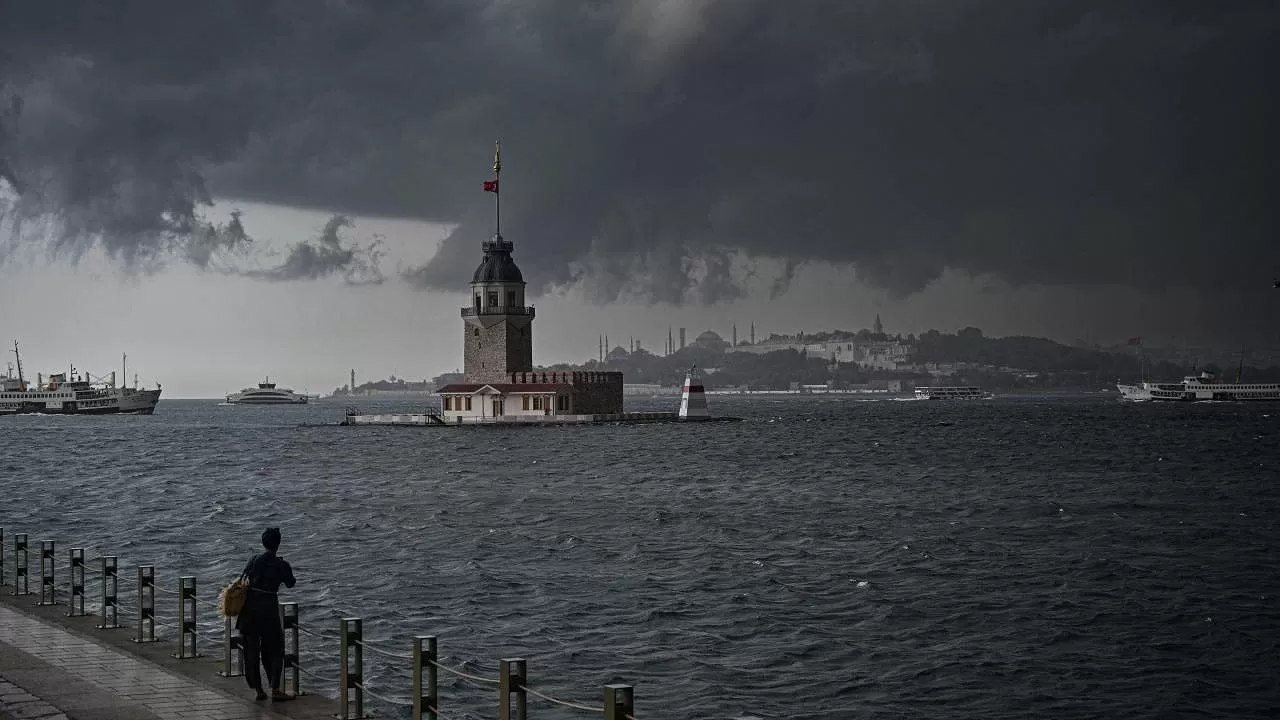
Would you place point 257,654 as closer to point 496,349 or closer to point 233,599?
point 233,599

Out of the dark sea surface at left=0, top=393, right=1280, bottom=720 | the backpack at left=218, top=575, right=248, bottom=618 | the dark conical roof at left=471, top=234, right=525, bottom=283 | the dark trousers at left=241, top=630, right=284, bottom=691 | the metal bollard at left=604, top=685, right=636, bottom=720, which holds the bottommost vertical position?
the dark sea surface at left=0, top=393, right=1280, bottom=720

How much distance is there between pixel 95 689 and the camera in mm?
14656

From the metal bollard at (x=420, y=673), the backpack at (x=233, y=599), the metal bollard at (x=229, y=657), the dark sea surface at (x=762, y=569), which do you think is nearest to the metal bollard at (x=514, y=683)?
the metal bollard at (x=420, y=673)

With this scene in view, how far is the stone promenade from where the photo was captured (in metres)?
13.7

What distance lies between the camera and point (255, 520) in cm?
5050

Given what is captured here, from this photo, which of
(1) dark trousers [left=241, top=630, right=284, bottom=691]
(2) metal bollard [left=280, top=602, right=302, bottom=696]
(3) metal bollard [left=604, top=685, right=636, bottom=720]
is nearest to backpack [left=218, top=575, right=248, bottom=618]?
(1) dark trousers [left=241, top=630, right=284, bottom=691]

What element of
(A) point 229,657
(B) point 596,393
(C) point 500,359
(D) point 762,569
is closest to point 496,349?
(C) point 500,359

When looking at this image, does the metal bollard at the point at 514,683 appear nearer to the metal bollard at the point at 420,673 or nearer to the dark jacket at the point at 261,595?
the metal bollard at the point at 420,673

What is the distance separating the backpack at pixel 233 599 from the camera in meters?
14.4

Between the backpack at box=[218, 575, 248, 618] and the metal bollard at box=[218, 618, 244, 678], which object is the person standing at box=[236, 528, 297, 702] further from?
the metal bollard at box=[218, 618, 244, 678]

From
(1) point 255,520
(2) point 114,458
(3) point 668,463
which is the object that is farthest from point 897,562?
(2) point 114,458

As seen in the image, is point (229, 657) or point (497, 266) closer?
point (229, 657)

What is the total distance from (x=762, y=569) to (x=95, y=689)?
23.4 metres

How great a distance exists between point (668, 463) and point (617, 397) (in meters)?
57.2
